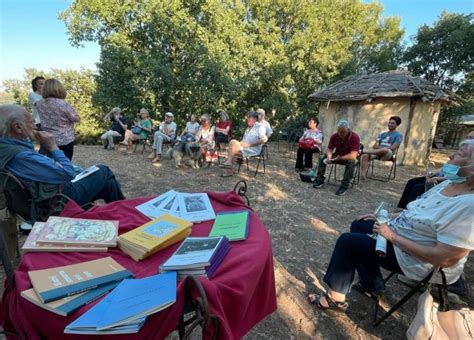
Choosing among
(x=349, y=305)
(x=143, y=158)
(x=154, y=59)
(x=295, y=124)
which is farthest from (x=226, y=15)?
(x=349, y=305)

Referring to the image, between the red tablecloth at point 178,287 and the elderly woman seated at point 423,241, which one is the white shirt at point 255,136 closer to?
the elderly woman seated at point 423,241

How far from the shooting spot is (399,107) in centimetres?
1009

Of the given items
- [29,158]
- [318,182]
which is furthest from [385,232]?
[318,182]

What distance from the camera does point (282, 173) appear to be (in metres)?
7.58

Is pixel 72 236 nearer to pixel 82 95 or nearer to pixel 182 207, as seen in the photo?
pixel 182 207

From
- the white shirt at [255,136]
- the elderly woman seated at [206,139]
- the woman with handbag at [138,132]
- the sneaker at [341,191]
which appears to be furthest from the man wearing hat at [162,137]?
the sneaker at [341,191]

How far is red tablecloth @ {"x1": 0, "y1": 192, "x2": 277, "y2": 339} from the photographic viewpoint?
107 centimetres

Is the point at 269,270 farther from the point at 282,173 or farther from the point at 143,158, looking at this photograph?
the point at 143,158

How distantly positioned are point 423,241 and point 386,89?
942 centimetres

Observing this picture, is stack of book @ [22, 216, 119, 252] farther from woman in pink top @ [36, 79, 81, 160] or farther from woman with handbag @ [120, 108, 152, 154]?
woman with handbag @ [120, 108, 152, 154]

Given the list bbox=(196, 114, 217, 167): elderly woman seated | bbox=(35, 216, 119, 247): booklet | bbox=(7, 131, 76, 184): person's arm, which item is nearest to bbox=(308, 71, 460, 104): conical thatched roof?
bbox=(196, 114, 217, 167): elderly woman seated

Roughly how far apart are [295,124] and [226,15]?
6284 millimetres

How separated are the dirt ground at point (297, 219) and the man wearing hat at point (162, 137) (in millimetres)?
300

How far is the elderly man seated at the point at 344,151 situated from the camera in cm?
581
